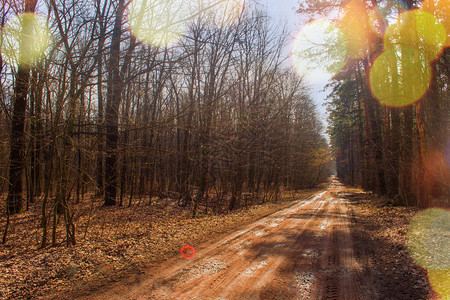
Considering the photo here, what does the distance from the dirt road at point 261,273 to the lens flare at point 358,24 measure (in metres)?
11.6

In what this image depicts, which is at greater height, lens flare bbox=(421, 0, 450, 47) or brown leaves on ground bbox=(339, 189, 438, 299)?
lens flare bbox=(421, 0, 450, 47)

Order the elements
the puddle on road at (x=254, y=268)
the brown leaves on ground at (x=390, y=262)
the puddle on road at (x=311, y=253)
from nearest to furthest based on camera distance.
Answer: the brown leaves on ground at (x=390, y=262)
the puddle on road at (x=254, y=268)
the puddle on road at (x=311, y=253)

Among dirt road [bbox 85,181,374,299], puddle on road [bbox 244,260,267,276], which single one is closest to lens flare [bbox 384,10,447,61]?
dirt road [bbox 85,181,374,299]

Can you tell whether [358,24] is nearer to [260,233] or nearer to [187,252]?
[260,233]

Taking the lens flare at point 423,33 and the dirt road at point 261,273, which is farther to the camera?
the lens flare at point 423,33

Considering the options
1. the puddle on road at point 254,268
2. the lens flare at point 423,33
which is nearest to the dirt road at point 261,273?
the puddle on road at point 254,268

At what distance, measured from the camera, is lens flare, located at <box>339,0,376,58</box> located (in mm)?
13156

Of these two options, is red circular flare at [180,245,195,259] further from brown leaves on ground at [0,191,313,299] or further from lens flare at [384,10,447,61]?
lens flare at [384,10,447,61]

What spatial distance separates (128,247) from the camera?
5633 millimetres

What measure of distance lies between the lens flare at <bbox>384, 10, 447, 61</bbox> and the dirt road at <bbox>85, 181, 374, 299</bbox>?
24.7 feet

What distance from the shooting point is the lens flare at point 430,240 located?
14.1 ft

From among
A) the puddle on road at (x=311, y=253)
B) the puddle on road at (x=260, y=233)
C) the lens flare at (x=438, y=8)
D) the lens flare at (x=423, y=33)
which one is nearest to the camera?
the puddle on road at (x=311, y=253)

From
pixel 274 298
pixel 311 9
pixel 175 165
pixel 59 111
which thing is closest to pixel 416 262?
pixel 274 298

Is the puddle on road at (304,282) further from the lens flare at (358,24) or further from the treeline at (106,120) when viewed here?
the lens flare at (358,24)
